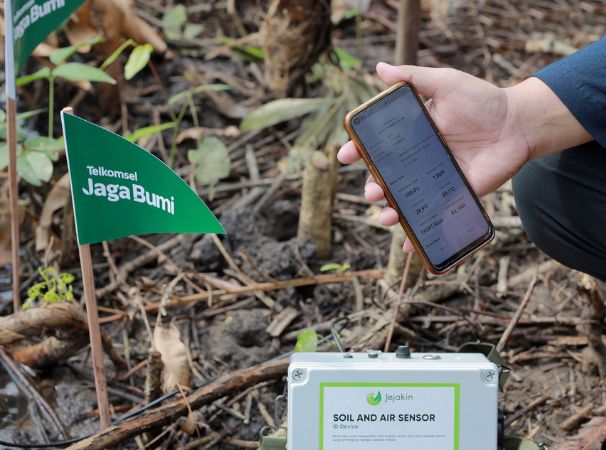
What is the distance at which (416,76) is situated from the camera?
174 cm

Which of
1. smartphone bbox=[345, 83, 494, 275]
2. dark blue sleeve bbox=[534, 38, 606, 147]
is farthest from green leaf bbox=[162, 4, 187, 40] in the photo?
dark blue sleeve bbox=[534, 38, 606, 147]

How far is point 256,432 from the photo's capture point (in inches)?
77.4

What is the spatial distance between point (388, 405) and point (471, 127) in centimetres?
69

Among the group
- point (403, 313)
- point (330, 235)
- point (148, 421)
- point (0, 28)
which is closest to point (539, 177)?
point (403, 313)

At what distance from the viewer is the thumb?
67.1 inches

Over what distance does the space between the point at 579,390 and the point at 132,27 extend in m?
2.13

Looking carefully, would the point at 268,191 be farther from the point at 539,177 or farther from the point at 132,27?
the point at 539,177

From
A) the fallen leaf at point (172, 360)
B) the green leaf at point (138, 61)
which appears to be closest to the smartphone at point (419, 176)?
the fallen leaf at point (172, 360)

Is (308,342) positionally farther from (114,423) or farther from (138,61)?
(138,61)

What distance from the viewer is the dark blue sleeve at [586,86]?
1661 mm

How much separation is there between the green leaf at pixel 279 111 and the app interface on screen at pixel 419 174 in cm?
143

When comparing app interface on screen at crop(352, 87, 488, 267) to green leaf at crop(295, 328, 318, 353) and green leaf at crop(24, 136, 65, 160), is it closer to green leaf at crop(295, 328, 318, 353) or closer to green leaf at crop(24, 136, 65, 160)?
green leaf at crop(295, 328, 318, 353)

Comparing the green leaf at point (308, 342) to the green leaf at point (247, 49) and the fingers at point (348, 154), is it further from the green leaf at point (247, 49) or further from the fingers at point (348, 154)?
the green leaf at point (247, 49)

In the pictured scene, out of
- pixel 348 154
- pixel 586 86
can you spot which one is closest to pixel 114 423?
pixel 348 154
